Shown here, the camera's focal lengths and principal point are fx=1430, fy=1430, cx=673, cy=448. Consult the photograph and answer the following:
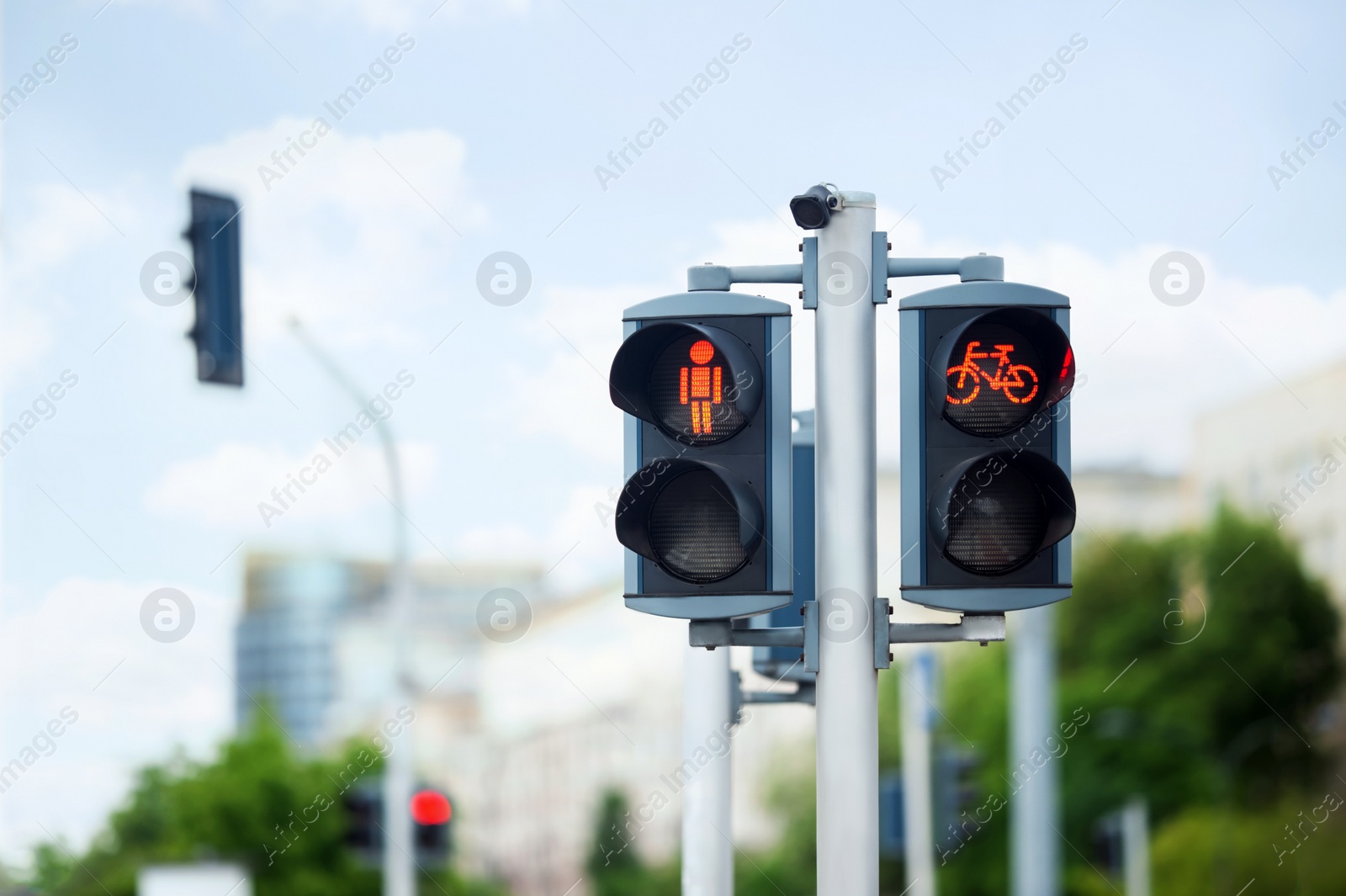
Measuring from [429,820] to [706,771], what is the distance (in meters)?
8.45

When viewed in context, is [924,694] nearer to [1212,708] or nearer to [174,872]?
[174,872]

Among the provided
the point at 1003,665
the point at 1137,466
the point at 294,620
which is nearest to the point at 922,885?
the point at 1003,665

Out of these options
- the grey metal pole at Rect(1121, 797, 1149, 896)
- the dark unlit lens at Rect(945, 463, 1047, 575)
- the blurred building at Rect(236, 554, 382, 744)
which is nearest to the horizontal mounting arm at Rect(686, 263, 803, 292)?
the dark unlit lens at Rect(945, 463, 1047, 575)

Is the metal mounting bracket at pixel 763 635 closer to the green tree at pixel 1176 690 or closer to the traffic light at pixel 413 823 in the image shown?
the traffic light at pixel 413 823

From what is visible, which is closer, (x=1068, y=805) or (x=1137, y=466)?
(x=1068, y=805)

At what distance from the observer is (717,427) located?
376cm

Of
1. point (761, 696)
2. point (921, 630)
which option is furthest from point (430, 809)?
point (921, 630)

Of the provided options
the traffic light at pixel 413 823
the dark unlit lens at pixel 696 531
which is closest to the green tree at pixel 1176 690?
the traffic light at pixel 413 823

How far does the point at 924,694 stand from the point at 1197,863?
19036mm

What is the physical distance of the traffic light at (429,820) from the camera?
12.7 m

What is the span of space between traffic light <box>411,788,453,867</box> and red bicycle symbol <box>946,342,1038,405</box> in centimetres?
996

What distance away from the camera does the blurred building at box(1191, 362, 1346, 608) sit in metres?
47.9

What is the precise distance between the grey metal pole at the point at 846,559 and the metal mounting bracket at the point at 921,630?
26mm

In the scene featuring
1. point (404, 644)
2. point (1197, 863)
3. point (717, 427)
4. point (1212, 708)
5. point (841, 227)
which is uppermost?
point (841, 227)
